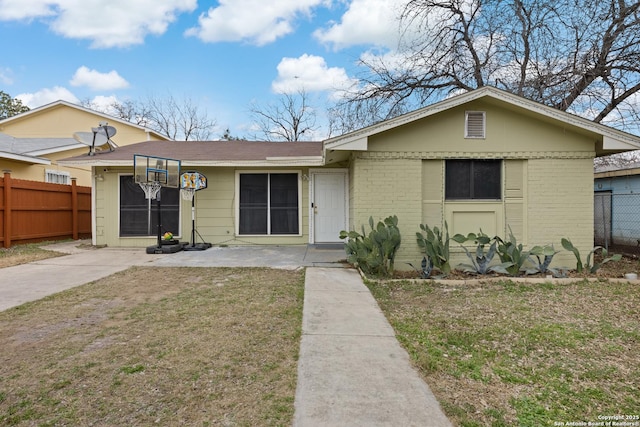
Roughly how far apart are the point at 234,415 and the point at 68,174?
52.3ft

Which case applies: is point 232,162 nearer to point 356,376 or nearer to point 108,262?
point 108,262

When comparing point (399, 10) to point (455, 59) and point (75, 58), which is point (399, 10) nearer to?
point (455, 59)

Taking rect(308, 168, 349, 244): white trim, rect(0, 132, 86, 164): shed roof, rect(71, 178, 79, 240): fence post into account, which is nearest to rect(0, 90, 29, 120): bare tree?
rect(0, 132, 86, 164): shed roof

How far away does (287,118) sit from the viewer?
86.1 ft

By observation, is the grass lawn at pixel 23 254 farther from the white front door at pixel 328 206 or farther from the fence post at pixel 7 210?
the white front door at pixel 328 206

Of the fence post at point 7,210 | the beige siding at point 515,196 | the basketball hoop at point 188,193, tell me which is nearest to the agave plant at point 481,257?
the beige siding at point 515,196

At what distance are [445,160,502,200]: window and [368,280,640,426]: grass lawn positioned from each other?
7.60ft

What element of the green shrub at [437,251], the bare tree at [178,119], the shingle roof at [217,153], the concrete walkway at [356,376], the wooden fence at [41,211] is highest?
the bare tree at [178,119]

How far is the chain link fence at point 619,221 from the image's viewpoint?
897 cm

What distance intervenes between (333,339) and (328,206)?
21.4ft

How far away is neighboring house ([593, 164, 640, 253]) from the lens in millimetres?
9000

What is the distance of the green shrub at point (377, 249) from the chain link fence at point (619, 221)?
5971 mm

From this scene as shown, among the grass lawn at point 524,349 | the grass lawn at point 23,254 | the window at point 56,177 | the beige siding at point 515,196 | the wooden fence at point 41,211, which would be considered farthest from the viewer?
the window at point 56,177

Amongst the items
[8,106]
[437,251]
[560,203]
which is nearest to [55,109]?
[8,106]
